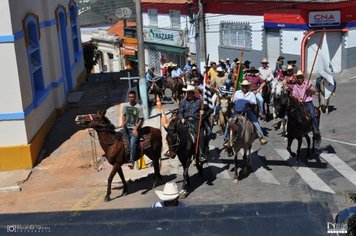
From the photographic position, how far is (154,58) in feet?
147

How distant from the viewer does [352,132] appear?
16984mm

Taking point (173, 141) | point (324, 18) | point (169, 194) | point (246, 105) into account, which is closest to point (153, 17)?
point (324, 18)

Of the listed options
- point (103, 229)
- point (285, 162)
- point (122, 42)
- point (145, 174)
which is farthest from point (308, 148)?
point (122, 42)

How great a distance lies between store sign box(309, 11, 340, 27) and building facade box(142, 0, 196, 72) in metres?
11.6

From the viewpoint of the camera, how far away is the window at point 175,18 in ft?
132

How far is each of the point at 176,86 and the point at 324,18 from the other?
10486 millimetres

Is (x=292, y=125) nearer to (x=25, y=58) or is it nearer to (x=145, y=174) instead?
(x=145, y=174)

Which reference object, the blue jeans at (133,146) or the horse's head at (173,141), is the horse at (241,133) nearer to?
the horse's head at (173,141)

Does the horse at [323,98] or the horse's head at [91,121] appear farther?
the horse at [323,98]

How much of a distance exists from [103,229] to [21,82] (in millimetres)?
11733

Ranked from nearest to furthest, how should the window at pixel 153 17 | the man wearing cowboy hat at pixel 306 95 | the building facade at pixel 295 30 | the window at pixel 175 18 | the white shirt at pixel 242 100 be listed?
the white shirt at pixel 242 100 → the man wearing cowboy hat at pixel 306 95 → the building facade at pixel 295 30 → the window at pixel 175 18 → the window at pixel 153 17

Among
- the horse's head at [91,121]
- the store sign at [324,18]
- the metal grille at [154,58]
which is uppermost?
the store sign at [324,18]

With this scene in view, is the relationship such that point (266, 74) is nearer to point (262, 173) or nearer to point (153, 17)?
point (262, 173)

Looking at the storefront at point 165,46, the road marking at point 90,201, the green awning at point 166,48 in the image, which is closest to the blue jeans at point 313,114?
the road marking at point 90,201
